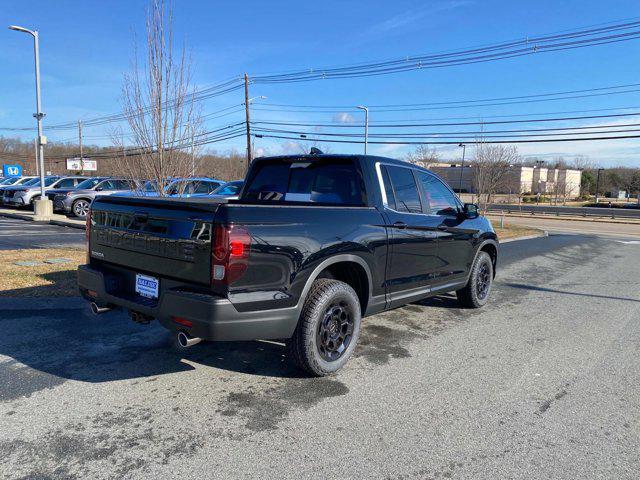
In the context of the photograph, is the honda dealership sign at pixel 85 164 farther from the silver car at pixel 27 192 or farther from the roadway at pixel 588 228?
the roadway at pixel 588 228

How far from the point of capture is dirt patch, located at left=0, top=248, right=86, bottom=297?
601 cm

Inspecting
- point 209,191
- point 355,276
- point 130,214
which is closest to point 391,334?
point 355,276

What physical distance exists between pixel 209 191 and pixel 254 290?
1339 centimetres

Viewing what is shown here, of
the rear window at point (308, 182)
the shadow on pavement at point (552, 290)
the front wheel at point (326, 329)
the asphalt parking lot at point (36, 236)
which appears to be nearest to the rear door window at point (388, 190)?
the rear window at point (308, 182)

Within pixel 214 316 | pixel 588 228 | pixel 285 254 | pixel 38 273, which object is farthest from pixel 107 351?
pixel 588 228

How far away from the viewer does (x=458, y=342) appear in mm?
4953

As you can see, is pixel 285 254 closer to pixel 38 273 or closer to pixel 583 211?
pixel 38 273

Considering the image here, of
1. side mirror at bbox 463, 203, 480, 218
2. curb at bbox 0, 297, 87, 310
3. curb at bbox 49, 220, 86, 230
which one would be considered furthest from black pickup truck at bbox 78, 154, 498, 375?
curb at bbox 49, 220, 86, 230

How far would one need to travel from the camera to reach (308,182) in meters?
4.67

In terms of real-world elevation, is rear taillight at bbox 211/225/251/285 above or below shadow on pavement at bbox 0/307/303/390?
above

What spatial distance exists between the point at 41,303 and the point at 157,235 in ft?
10.5

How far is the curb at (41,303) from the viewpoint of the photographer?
5.50 m

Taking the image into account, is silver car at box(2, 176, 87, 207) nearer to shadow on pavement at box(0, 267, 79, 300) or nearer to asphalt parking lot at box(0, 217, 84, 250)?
asphalt parking lot at box(0, 217, 84, 250)

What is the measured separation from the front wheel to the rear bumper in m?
0.15
